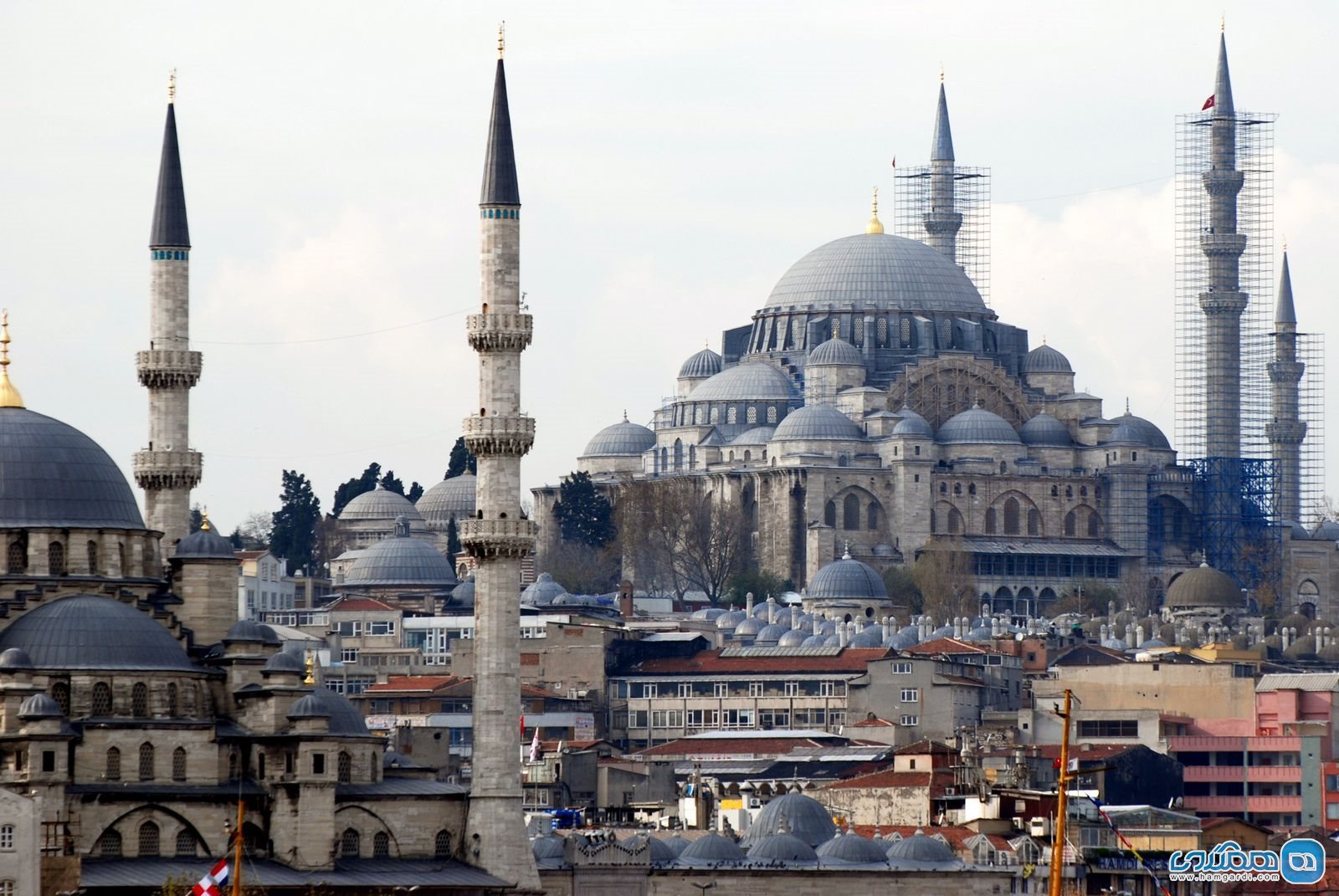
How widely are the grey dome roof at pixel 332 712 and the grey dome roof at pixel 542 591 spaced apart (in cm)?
3985

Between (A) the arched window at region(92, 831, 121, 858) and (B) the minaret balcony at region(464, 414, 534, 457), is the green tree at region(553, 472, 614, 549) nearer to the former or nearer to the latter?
(B) the minaret balcony at region(464, 414, 534, 457)

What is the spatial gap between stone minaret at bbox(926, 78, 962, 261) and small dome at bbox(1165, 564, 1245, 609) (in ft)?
78.2

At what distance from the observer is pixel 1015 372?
428ft

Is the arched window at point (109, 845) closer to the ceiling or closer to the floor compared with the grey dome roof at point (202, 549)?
closer to the floor

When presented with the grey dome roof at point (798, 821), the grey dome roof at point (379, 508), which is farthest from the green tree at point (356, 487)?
the grey dome roof at point (798, 821)

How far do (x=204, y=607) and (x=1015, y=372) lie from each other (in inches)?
2913

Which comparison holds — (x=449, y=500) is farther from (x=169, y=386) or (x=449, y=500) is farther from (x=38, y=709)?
(x=38, y=709)

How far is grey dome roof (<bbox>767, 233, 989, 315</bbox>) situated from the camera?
12925cm

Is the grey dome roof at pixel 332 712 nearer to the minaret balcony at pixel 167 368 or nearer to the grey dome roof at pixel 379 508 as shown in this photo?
the minaret balcony at pixel 167 368

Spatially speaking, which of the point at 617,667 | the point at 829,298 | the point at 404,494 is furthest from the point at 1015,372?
the point at 617,667

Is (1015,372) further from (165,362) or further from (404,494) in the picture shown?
(165,362)

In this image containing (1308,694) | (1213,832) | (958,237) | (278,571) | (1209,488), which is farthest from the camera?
(958,237)

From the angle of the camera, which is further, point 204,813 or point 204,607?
point 204,607

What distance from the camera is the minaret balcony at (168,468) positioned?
5972 centimetres
